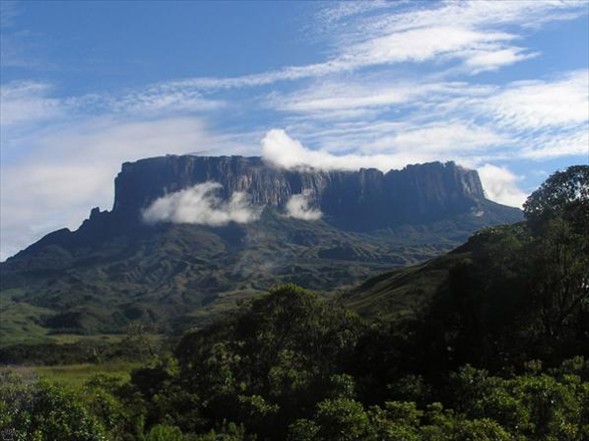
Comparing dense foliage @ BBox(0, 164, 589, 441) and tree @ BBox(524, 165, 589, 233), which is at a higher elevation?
tree @ BBox(524, 165, 589, 233)

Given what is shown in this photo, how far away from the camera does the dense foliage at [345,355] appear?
3191 cm

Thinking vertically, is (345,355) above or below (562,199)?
below

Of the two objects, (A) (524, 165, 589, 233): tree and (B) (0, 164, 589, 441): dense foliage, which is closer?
(B) (0, 164, 589, 441): dense foliage

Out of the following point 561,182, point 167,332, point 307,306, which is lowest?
point 167,332

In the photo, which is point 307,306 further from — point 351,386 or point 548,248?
point 548,248

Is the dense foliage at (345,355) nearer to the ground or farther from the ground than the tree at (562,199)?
nearer to the ground

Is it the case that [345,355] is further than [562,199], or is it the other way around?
[562,199]

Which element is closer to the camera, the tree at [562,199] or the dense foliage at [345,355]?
the dense foliage at [345,355]

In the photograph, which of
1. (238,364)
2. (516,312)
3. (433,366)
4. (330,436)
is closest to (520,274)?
(516,312)

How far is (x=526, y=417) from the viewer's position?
63.6ft

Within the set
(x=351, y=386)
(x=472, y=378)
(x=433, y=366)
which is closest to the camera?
(x=472, y=378)

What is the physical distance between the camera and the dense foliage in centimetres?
3191

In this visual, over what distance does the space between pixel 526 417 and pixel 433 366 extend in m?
20.7

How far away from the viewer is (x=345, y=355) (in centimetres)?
4041
